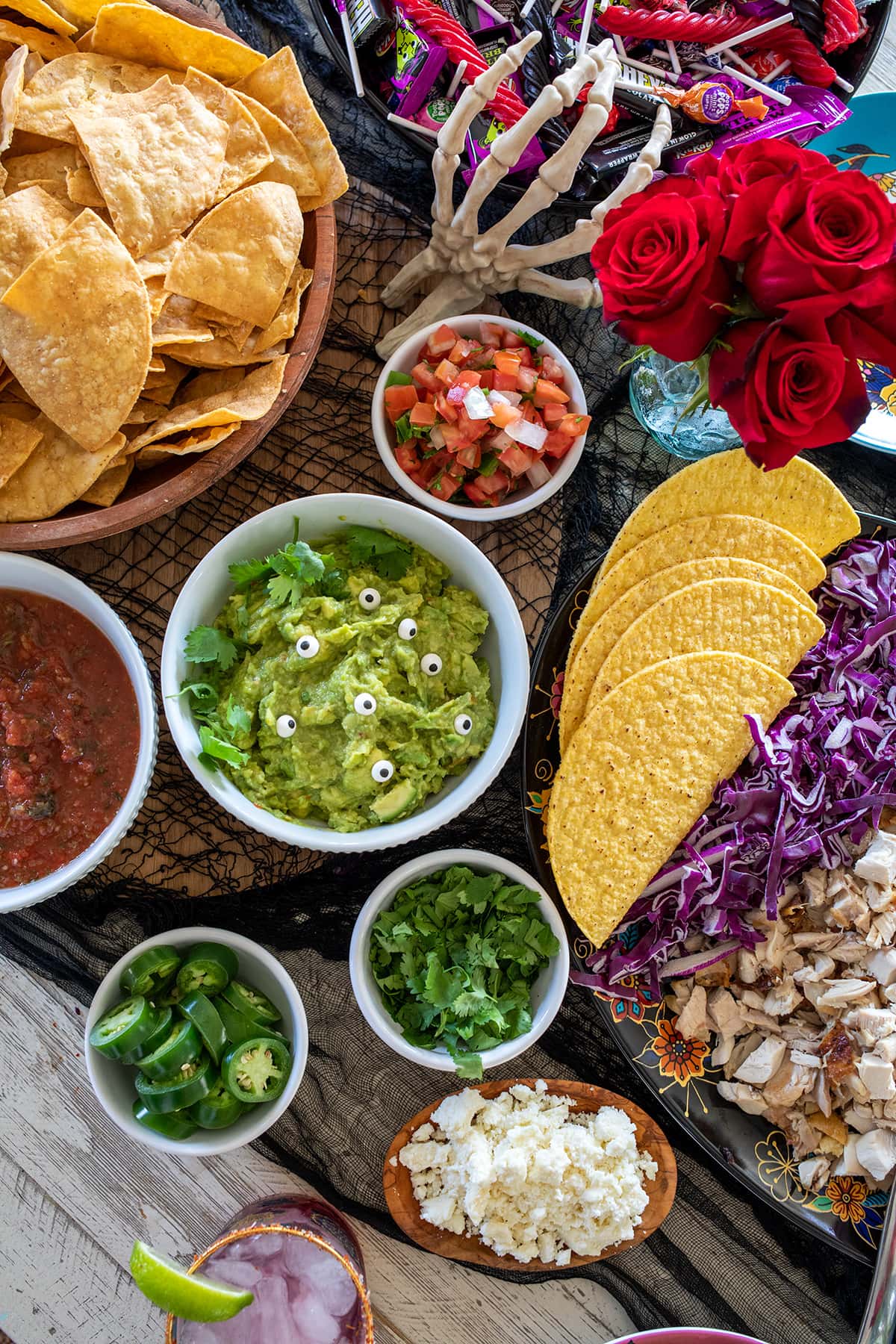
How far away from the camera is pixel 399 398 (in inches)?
83.7

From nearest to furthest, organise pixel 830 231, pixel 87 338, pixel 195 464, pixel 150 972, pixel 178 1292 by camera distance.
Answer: pixel 830 231
pixel 178 1292
pixel 87 338
pixel 195 464
pixel 150 972

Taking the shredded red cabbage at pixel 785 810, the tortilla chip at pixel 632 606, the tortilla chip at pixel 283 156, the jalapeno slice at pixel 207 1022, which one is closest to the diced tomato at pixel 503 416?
the tortilla chip at pixel 632 606

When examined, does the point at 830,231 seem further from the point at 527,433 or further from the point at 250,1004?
the point at 250,1004

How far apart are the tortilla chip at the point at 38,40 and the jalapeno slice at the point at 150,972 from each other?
5.61 feet

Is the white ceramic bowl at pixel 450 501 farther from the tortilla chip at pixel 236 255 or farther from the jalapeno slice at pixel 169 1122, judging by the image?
the jalapeno slice at pixel 169 1122

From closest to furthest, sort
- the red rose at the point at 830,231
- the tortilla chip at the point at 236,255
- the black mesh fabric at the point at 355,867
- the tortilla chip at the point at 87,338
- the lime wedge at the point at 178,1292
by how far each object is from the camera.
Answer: the red rose at the point at 830,231, the lime wedge at the point at 178,1292, the tortilla chip at the point at 87,338, the tortilla chip at the point at 236,255, the black mesh fabric at the point at 355,867

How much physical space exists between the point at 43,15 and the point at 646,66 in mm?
1181

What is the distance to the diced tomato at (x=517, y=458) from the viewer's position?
209 cm

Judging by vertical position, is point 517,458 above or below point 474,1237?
above

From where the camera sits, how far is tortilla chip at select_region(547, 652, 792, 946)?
80.8 inches

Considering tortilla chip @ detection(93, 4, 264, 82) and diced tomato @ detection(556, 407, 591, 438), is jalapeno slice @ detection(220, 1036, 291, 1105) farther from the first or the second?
tortilla chip @ detection(93, 4, 264, 82)

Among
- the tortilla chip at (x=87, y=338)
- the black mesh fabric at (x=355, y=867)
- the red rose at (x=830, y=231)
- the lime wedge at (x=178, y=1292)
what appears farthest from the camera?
the black mesh fabric at (x=355, y=867)

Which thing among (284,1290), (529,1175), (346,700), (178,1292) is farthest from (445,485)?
(284,1290)

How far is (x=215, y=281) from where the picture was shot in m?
1.89
